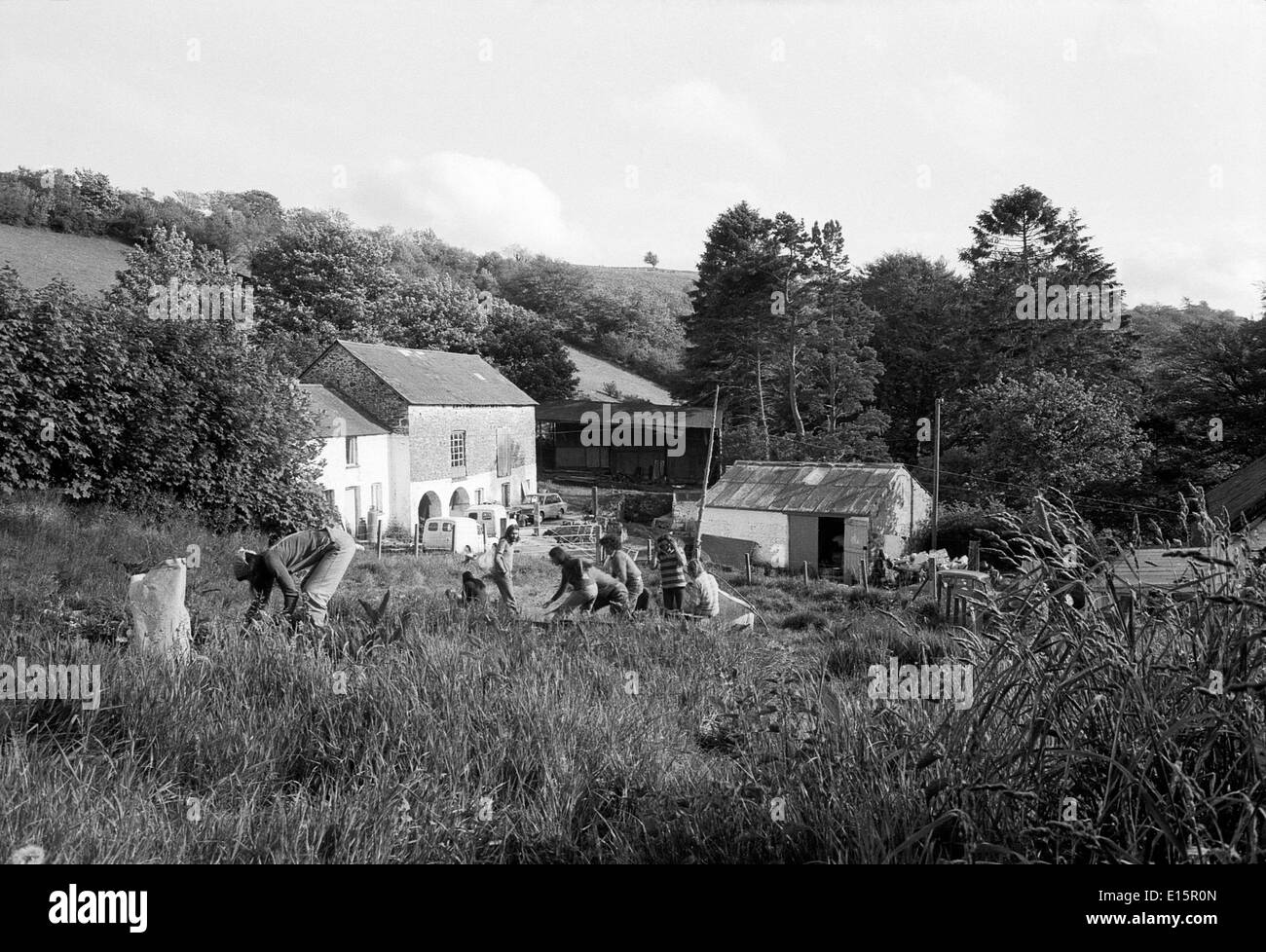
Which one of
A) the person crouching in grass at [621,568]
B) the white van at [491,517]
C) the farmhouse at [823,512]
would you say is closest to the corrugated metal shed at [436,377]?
the white van at [491,517]

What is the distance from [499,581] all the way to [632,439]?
39.7 m

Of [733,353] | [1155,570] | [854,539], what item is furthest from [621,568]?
[733,353]

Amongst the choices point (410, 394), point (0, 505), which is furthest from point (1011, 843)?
point (410, 394)

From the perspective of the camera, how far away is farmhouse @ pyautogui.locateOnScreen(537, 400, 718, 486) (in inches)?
1978

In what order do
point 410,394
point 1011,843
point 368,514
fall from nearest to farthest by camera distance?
point 1011,843 → point 368,514 → point 410,394

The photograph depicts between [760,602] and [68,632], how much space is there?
47.7 ft

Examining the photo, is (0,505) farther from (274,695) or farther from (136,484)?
(274,695)

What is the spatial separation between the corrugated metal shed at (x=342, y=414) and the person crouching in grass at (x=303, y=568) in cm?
2262

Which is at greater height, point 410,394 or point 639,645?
point 410,394

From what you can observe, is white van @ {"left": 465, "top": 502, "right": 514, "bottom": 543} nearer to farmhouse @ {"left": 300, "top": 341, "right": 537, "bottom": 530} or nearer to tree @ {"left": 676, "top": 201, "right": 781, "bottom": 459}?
farmhouse @ {"left": 300, "top": 341, "right": 537, "bottom": 530}

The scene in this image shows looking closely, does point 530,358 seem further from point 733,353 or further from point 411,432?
point 411,432
